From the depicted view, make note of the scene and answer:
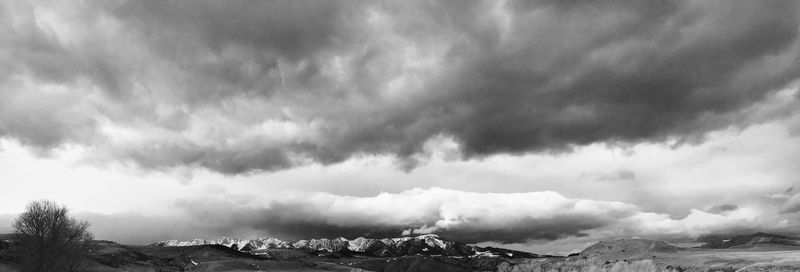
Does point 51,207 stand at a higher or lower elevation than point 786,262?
higher

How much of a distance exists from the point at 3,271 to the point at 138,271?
227 ft

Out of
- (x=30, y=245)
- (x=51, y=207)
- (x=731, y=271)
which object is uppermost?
(x=51, y=207)

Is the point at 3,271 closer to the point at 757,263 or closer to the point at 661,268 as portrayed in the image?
the point at 661,268

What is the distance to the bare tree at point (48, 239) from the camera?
3423 inches

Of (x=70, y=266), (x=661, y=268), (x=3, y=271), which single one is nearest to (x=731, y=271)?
(x=661, y=268)

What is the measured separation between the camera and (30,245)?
8706 centimetres

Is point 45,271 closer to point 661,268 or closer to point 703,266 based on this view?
point 661,268

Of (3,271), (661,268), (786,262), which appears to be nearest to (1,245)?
(3,271)

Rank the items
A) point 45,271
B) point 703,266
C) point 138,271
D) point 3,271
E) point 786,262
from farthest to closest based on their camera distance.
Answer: point 703,266
point 138,271
point 786,262
point 3,271
point 45,271

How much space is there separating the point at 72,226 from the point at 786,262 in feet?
658

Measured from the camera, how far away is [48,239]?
89.9 metres

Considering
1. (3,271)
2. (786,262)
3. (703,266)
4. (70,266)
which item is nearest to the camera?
(70,266)

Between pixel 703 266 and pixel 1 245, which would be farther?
pixel 703 266

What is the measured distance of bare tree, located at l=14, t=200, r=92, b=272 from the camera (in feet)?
285
